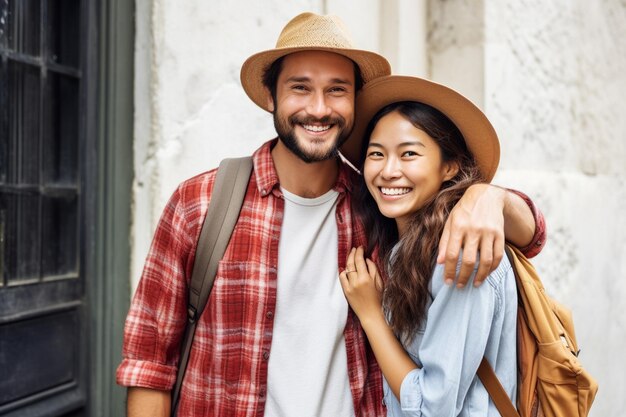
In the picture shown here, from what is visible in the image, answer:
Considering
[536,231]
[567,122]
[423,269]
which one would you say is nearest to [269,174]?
[423,269]

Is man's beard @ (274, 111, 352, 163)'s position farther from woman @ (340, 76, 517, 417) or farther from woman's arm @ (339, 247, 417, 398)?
woman's arm @ (339, 247, 417, 398)

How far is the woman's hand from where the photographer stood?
1.72 meters

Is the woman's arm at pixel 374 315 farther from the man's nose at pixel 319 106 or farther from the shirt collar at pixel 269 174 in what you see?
the man's nose at pixel 319 106

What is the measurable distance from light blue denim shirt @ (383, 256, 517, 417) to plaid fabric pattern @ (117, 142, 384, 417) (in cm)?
30

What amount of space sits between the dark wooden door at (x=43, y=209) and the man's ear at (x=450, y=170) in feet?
4.74

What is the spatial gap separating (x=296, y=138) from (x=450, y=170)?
1.59 ft

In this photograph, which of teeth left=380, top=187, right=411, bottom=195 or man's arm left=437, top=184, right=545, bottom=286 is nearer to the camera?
man's arm left=437, top=184, right=545, bottom=286

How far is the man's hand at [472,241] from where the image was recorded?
1412 millimetres

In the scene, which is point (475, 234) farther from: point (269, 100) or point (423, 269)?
point (269, 100)

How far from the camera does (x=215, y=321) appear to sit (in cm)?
177

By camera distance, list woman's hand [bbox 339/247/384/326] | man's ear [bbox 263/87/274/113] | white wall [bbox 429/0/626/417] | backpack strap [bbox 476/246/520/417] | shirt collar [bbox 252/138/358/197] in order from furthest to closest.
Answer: white wall [bbox 429/0/626/417]
man's ear [bbox 263/87/274/113]
shirt collar [bbox 252/138/358/197]
woman's hand [bbox 339/247/384/326]
backpack strap [bbox 476/246/520/417]

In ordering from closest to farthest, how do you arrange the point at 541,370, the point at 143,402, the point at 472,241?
the point at 472,241, the point at 541,370, the point at 143,402

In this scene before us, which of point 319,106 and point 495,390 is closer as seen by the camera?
point 495,390

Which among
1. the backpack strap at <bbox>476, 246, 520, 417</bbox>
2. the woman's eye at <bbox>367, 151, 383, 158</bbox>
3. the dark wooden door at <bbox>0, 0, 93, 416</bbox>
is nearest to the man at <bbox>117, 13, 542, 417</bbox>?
the woman's eye at <bbox>367, 151, 383, 158</bbox>
